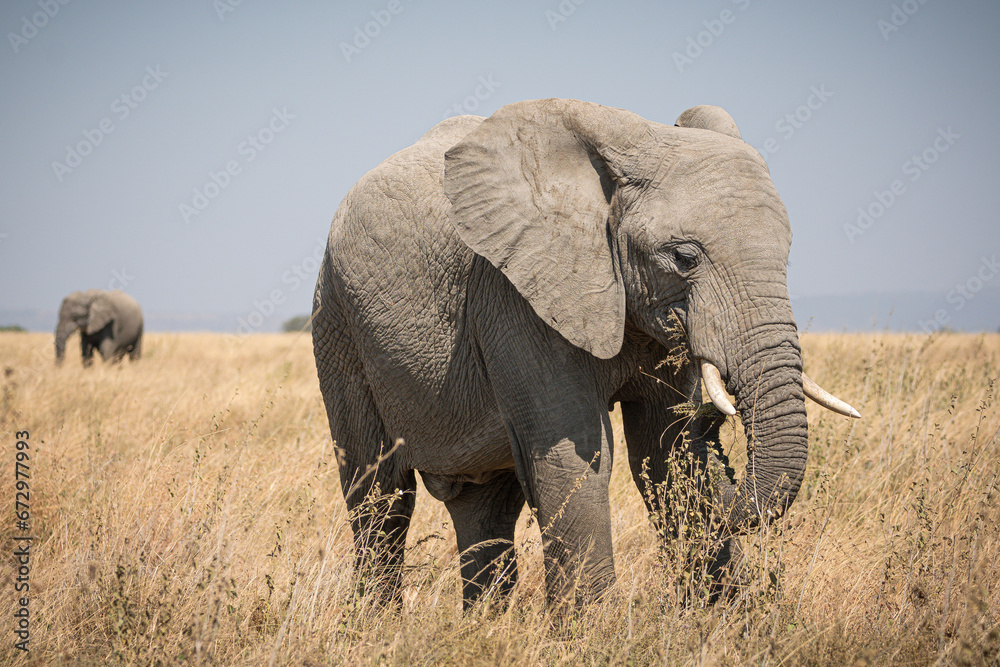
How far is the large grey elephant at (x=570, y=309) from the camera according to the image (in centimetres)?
300

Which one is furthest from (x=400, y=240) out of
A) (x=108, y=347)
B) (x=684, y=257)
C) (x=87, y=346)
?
(x=87, y=346)

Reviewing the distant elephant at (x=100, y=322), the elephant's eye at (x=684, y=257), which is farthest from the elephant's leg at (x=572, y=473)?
the distant elephant at (x=100, y=322)

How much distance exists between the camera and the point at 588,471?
11.0ft

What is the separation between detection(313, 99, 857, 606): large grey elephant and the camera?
3.00 metres

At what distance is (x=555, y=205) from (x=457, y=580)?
2.31 meters

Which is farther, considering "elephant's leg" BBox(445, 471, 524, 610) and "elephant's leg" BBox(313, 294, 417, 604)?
"elephant's leg" BBox(445, 471, 524, 610)

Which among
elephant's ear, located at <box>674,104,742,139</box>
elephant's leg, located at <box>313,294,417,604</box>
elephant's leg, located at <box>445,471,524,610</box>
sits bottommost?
elephant's leg, located at <box>445,471,524,610</box>

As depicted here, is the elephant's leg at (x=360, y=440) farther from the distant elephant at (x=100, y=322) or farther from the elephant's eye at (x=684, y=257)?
the distant elephant at (x=100, y=322)

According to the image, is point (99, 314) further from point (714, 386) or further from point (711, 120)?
point (714, 386)

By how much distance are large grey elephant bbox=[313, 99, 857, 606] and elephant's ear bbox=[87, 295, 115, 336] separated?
18.1m

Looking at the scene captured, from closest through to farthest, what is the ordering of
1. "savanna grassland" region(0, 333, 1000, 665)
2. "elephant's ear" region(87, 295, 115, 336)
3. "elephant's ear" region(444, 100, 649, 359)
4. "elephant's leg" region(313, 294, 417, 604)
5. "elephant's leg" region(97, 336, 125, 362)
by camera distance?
"savanna grassland" region(0, 333, 1000, 665), "elephant's ear" region(444, 100, 649, 359), "elephant's leg" region(313, 294, 417, 604), "elephant's ear" region(87, 295, 115, 336), "elephant's leg" region(97, 336, 125, 362)

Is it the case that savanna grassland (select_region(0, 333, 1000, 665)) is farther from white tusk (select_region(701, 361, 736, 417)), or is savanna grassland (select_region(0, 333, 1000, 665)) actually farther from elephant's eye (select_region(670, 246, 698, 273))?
elephant's eye (select_region(670, 246, 698, 273))

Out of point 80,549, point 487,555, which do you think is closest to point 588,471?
point 487,555

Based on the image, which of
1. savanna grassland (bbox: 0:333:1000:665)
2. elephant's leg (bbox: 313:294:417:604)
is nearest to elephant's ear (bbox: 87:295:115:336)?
savanna grassland (bbox: 0:333:1000:665)
